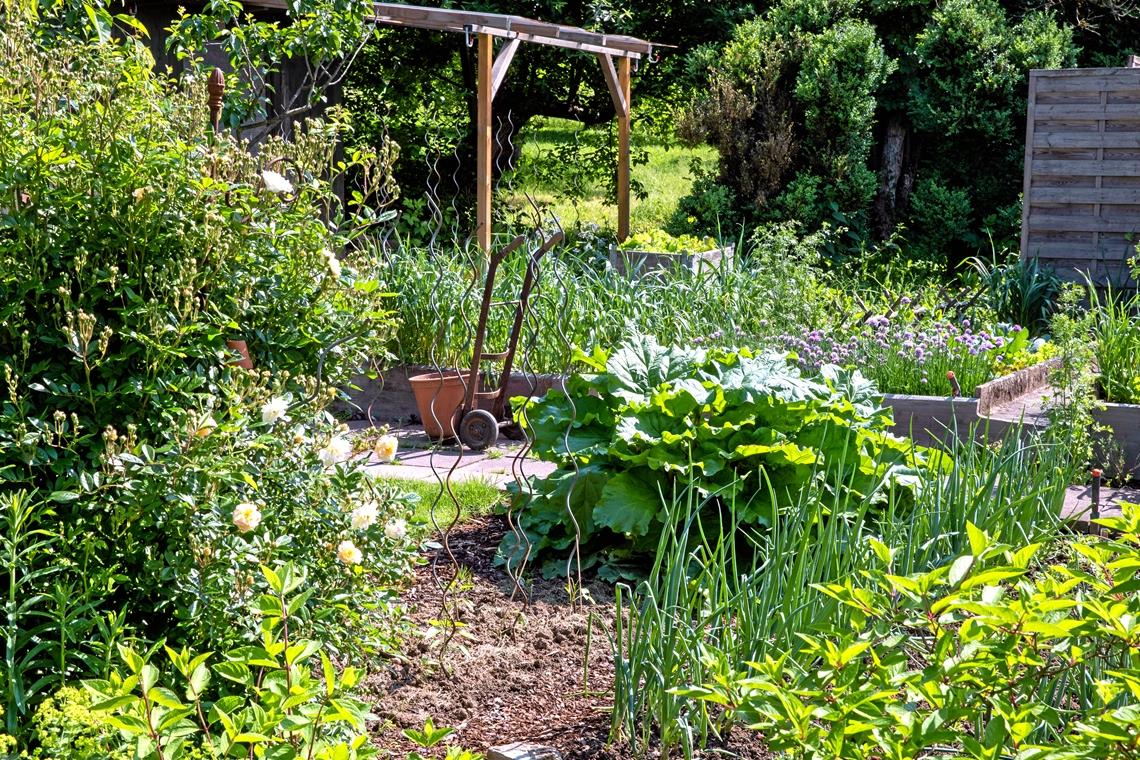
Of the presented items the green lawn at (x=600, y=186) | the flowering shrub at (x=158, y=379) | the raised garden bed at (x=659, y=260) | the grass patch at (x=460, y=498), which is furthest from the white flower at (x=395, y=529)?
the green lawn at (x=600, y=186)

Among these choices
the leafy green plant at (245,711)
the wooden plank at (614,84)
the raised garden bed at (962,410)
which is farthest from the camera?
the wooden plank at (614,84)

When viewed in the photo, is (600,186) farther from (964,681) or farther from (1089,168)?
(964,681)

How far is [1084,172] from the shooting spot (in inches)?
365

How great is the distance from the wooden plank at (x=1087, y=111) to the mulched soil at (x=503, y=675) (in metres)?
7.57

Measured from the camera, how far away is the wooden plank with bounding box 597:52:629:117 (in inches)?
413

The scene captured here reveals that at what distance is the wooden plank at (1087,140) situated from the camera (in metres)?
9.15

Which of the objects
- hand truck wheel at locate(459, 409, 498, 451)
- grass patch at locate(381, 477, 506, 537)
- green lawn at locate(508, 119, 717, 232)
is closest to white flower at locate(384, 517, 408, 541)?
grass patch at locate(381, 477, 506, 537)

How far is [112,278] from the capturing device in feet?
7.78

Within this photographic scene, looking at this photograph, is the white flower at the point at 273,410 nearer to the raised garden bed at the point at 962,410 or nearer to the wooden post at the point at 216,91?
the wooden post at the point at 216,91

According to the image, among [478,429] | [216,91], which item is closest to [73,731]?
[216,91]

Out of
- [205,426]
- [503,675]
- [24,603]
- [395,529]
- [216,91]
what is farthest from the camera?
[216,91]

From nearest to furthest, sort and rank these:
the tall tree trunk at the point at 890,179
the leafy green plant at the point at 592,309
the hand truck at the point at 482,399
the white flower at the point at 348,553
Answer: the white flower at the point at 348,553 → the hand truck at the point at 482,399 → the leafy green plant at the point at 592,309 → the tall tree trunk at the point at 890,179

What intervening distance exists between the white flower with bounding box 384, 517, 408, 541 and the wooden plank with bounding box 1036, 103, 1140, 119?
839 cm

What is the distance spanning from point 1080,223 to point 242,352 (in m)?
8.34
